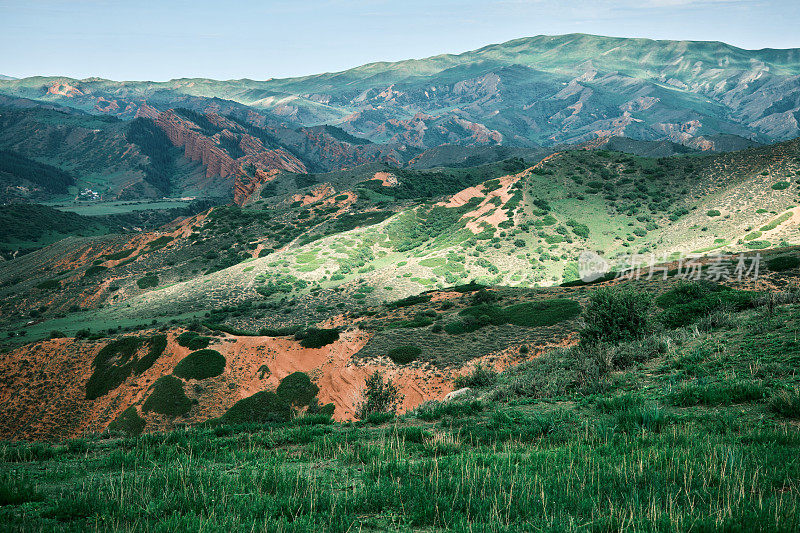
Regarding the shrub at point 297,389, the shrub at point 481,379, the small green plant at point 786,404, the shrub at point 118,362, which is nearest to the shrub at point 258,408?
the shrub at point 297,389

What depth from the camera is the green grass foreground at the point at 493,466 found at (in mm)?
6379

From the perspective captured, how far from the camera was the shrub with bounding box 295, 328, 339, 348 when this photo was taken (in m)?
30.6

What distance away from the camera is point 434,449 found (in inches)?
388

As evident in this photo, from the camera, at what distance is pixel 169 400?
27.4 m

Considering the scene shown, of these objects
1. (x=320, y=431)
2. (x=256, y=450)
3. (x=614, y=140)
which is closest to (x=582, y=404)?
(x=320, y=431)

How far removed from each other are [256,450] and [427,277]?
4893 centimetres

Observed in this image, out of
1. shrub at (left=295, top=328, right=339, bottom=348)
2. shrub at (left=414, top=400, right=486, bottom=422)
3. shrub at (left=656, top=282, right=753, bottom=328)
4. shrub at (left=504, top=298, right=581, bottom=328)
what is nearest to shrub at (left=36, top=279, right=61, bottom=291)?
shrub at (left=295, top=328, right=339, bottom=348)

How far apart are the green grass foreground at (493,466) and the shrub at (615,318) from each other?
Result: 4993 millimetres

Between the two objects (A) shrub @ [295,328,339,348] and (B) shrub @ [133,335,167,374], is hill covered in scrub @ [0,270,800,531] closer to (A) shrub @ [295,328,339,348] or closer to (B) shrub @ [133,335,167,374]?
(A) shrub @ [295,328,339,348]

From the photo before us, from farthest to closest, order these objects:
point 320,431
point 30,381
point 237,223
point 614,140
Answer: point 614,140
point 237,223
point 30,381
point 320,431

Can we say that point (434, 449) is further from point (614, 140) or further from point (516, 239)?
point (614, 140)

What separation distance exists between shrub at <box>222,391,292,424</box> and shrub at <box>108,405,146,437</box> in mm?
5058

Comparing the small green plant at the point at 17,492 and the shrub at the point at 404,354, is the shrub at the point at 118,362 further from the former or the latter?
the small green plant at the point at 17,492

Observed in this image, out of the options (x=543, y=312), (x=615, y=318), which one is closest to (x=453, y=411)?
(x=615, y=318)
